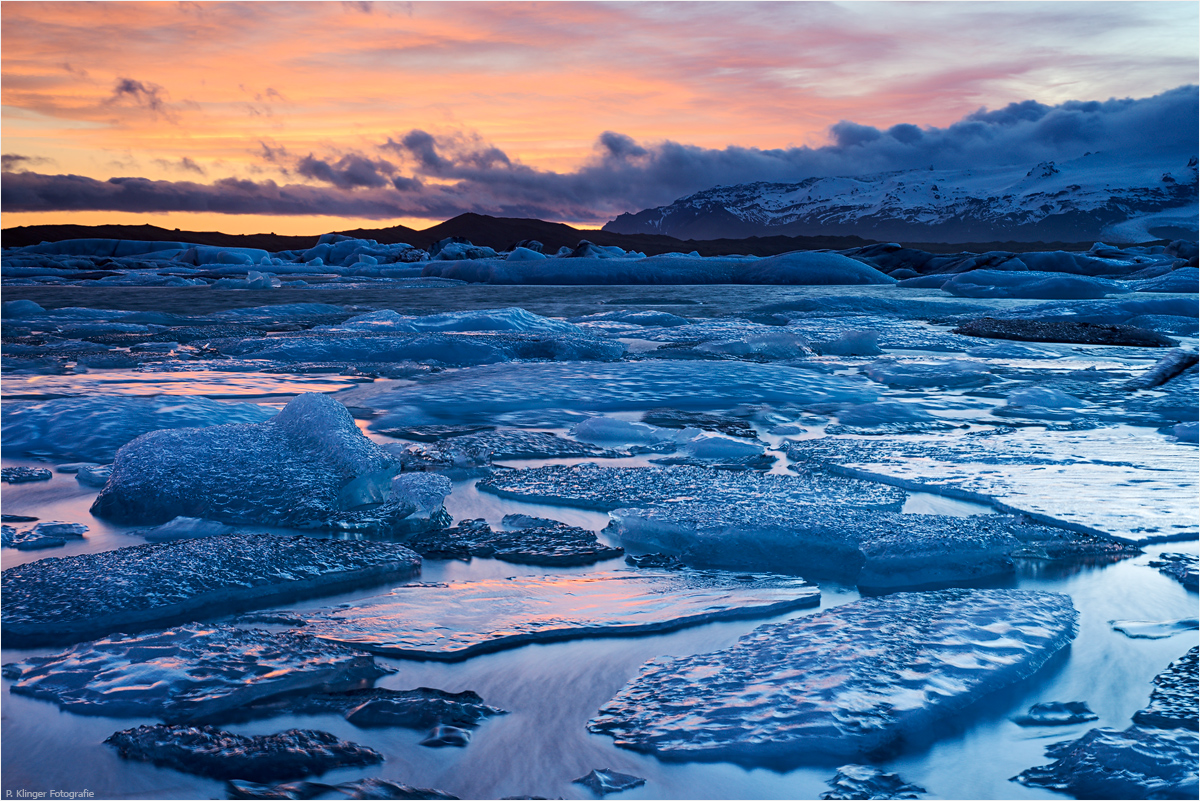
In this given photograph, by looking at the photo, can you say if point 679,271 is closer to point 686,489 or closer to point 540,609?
point 686,489

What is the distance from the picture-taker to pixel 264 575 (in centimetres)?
165

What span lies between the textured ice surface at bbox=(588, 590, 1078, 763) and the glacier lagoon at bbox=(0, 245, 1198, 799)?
0.04ft

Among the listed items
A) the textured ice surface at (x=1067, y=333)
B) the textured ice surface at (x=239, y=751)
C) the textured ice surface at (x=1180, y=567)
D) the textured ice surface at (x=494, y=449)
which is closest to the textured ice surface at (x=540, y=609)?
the textured ice surface at (x=239, y=751)

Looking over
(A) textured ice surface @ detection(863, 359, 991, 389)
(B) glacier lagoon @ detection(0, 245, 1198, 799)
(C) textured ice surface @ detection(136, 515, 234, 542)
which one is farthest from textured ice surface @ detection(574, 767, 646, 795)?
(A) textured ice surface @ detection(863, 359, 991, 389)

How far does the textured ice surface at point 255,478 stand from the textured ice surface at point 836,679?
100cm

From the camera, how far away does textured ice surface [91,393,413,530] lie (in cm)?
207

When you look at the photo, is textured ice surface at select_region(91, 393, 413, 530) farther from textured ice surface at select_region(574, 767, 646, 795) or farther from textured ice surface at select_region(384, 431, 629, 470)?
textured ice surface at select_region(574, 767, 646, 795)

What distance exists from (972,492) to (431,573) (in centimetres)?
145

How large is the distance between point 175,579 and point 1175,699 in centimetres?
169

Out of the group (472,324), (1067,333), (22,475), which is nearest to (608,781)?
(22,475)

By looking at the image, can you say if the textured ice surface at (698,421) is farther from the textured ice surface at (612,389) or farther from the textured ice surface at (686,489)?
the textured ice surface at (686,489)

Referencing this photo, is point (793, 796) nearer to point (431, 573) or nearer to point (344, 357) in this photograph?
point (431, 573)

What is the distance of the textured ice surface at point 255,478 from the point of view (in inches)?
81.4

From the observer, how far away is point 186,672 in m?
1.26
